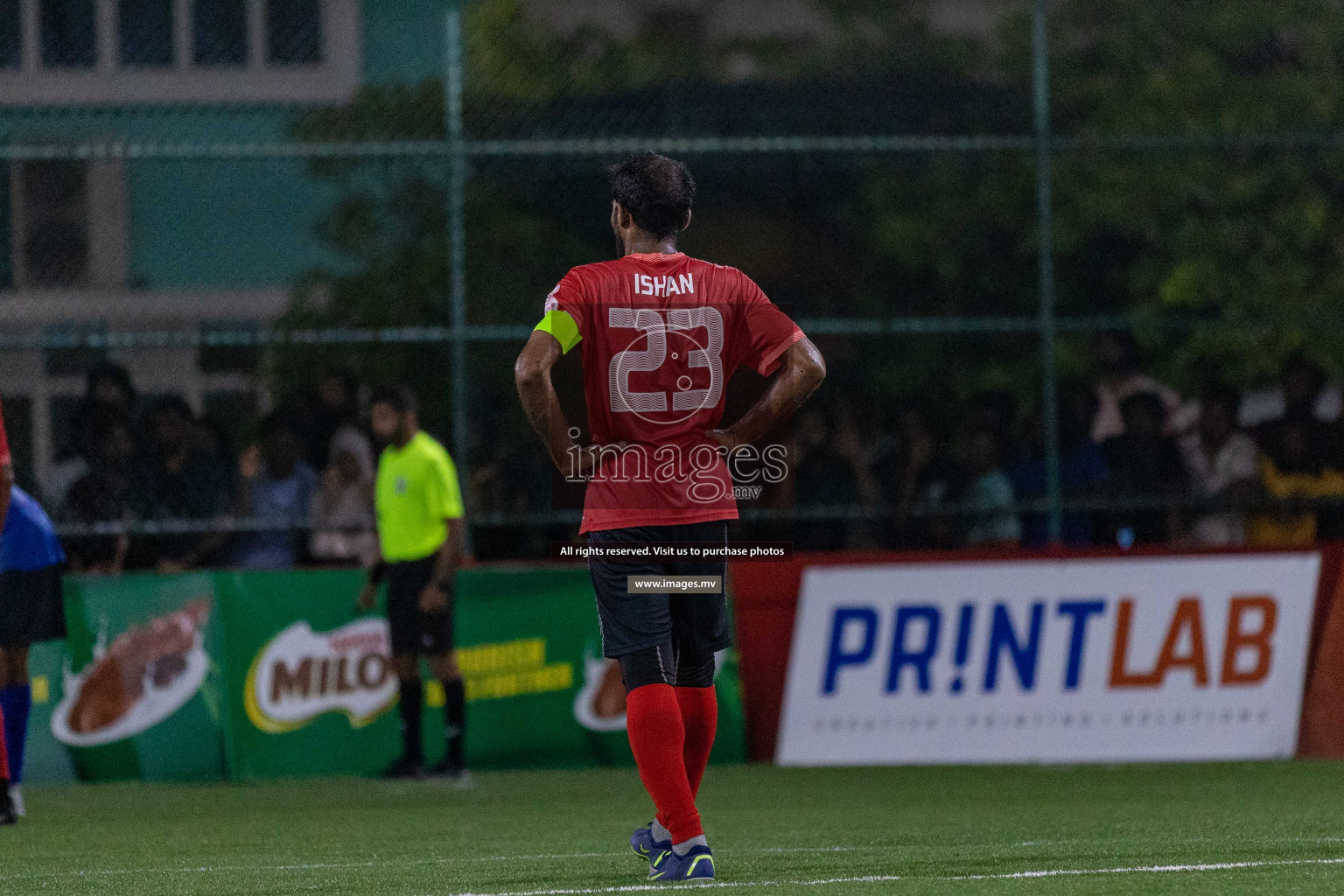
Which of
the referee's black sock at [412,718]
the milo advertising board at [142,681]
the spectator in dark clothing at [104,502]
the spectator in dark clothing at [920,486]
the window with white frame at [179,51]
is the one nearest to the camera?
the referee's black sock at [412,718]

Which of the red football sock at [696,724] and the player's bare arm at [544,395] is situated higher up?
the player's bare arm at [544,395]

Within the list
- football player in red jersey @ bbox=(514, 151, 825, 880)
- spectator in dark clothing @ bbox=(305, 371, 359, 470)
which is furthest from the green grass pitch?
spectator in dark clothing @ bbox=(305, 371, 359, 470)

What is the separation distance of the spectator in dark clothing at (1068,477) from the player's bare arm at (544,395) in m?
6.37

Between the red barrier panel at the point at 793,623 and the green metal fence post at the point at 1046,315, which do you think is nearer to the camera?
the red barrier panel at the point at 793,623

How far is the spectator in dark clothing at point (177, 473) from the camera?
11375 millimetres

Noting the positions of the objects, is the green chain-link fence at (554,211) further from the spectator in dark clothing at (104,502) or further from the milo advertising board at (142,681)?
the milo advertising board at (142,681)

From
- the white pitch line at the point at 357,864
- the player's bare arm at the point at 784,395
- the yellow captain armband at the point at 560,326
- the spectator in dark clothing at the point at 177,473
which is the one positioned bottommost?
Answer: the white pitch line at the point at 357,864

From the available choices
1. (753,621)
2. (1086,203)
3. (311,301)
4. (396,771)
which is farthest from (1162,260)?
(396,771)

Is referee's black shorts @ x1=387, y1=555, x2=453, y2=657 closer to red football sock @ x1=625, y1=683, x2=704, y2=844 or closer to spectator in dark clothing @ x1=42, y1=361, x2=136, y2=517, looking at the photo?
spectator in dark clothing @ x1=42, y1=361, x2=136, y2=517

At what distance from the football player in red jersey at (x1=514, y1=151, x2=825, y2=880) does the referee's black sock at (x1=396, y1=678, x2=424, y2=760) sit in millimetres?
4853

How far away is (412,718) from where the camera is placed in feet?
35.9

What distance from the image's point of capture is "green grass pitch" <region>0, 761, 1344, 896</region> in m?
5.99

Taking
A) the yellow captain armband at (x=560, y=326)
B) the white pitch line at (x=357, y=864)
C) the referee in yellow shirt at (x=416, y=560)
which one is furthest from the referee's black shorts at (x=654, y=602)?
the referee in yellow shirt at (x=416, y=560)

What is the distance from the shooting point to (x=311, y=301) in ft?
41.4
